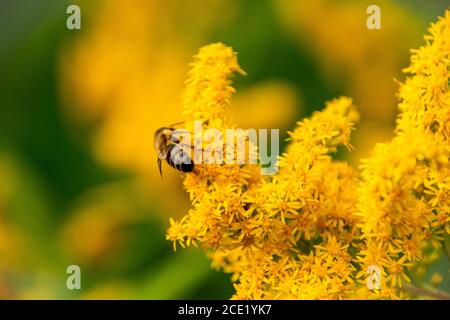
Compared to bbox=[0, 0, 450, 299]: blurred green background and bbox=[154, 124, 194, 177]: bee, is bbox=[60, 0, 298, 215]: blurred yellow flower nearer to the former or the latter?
bbox=[0, 0, 450, 299]: blurred green background

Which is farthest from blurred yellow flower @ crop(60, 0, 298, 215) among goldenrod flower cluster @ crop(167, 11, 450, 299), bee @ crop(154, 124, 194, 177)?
goldenrod flower cluster @ crop(167, 11, 450, 299)

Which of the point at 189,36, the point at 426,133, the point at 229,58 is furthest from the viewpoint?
the point at 189,36

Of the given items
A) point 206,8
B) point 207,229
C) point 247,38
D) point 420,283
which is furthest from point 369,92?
point 207,229

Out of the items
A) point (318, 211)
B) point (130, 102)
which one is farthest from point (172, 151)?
point (130, 102)

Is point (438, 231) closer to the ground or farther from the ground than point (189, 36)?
closer to the ground

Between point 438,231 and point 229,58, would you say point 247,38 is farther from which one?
point 438,231
